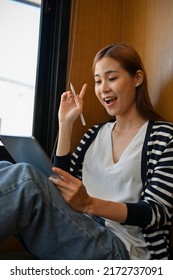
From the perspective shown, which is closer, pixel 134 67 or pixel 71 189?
pixel 71 189

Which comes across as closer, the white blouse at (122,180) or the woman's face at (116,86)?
the white blouse at (122,180)

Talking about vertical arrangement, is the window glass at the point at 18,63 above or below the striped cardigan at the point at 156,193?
above

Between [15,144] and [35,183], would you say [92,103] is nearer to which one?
[15,144]

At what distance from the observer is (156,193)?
3.07 ft

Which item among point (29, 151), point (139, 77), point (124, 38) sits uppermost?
point (124, 38)

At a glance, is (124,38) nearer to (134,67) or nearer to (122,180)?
(134,67)

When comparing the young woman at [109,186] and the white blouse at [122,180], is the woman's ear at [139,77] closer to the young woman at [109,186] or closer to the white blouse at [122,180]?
the young woman at [109,186]

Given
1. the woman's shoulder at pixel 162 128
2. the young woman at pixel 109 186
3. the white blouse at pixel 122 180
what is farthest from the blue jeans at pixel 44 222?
the woman's shoulder at pixel 162 128

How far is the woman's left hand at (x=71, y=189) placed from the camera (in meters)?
0.82

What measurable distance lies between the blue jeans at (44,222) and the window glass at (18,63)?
60 centimetres

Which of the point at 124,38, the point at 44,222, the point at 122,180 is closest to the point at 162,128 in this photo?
the point at 122,180

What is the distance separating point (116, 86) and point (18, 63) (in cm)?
53
